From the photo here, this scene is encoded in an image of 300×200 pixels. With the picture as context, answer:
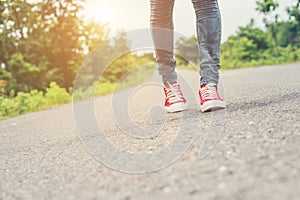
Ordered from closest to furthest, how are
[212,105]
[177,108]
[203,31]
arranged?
[212,105] < [203,31] < [177,108]

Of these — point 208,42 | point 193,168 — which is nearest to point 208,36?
point 208,42

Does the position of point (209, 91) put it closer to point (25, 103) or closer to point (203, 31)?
point (203, 31)

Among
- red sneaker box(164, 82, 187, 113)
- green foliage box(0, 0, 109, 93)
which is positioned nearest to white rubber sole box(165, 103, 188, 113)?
red sneaker box(164, 82, 187, 113)

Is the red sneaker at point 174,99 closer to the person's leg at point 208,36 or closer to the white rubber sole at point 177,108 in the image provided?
the white rubber sole at point 177,108

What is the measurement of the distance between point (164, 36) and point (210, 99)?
52 cm

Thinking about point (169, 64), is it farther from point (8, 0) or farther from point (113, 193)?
point (8, 0)

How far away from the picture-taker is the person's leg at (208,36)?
216cm

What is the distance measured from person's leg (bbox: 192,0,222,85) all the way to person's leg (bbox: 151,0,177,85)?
20 centimetres

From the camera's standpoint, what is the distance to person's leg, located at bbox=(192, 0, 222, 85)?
2.16 m

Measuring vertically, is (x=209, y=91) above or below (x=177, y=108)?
above

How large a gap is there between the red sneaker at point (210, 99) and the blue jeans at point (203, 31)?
0.17 ft

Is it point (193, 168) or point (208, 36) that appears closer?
point (193, 168)

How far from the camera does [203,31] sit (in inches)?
86.1

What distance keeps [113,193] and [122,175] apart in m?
0.14
